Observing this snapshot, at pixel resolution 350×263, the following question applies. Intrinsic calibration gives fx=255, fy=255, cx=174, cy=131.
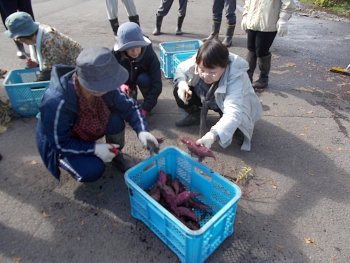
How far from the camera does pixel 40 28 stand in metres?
2.86

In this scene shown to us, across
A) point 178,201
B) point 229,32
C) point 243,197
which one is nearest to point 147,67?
point 178,201

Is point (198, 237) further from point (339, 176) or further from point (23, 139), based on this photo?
point (23, 139)

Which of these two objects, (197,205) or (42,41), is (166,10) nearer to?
(42,41)

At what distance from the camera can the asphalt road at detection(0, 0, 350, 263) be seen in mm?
1887

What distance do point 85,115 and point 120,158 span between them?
66 cm

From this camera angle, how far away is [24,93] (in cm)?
298

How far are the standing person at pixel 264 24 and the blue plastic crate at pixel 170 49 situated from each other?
0.82 m

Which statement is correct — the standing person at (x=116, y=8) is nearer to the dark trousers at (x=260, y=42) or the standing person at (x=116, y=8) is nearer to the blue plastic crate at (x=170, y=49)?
the blue plastic crate at (x=170, y=49)

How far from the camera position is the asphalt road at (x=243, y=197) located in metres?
1.89

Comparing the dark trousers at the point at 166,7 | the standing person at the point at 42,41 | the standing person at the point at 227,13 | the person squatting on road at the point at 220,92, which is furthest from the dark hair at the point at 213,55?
the dark trousers at the point at 166,7

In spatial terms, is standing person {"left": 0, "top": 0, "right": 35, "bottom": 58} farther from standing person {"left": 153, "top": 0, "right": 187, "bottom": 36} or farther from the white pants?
standing person {"left": 153, "top": 0, "right": 187, "bottom": 36}

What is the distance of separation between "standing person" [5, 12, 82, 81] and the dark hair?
1754 millimetres

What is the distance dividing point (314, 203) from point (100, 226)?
73.8 inches

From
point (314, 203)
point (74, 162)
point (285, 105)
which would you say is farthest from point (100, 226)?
point (285, 105)
